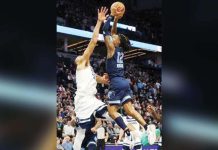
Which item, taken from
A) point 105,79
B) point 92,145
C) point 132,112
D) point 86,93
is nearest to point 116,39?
point 105,79

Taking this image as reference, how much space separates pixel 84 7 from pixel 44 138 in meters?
3.61

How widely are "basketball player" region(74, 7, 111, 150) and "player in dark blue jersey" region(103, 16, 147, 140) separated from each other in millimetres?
62

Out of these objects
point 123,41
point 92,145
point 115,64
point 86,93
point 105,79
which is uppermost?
point 123,41

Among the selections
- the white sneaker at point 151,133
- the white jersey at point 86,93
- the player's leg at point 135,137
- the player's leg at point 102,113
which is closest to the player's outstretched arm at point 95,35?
the white jersey at point 86,93

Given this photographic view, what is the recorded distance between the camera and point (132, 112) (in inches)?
114

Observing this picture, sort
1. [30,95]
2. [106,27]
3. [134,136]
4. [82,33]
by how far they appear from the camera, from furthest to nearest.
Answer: [82,33]
[134,136]
[106,27]
[30,95]

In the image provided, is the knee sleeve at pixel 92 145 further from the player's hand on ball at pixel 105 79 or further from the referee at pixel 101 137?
the player's hand on ball at pixel 105 79

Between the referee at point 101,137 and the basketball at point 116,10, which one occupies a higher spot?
the basketball at point 116,10

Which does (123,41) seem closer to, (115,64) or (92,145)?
(115,64)

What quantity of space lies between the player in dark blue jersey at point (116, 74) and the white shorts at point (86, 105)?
10 cm

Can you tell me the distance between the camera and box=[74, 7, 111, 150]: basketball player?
110 inches

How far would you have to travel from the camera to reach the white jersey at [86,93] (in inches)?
110

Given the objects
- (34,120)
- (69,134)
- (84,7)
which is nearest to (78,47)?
(69,134)

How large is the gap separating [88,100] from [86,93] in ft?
0.17
